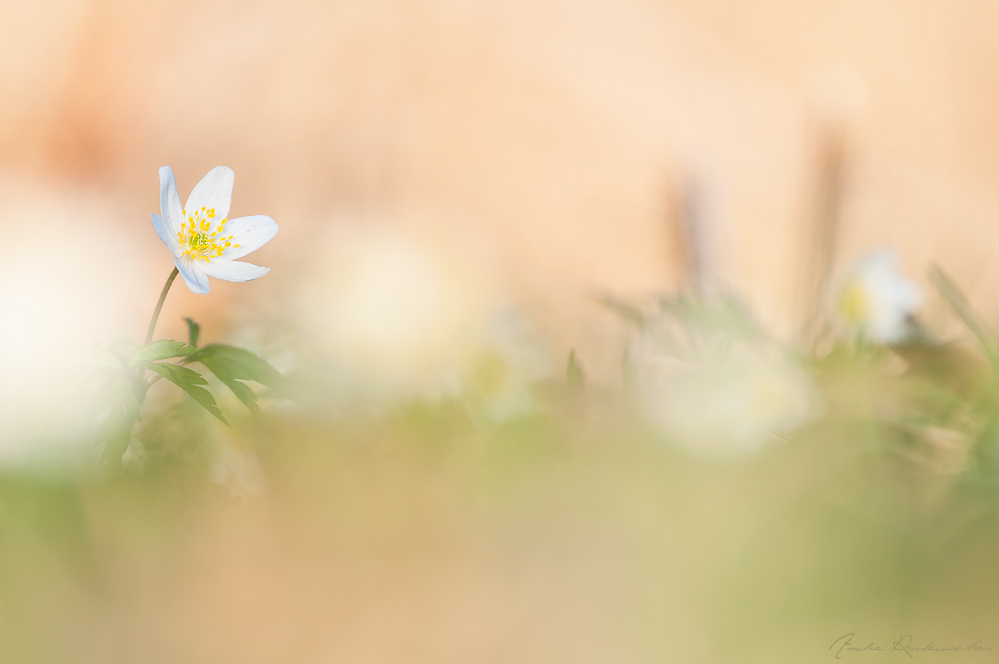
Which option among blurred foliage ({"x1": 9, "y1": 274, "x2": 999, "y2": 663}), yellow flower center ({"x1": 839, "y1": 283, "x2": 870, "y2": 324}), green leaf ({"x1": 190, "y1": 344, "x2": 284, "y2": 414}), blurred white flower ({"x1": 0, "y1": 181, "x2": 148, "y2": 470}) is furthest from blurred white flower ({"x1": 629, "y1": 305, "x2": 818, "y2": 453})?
blurred white flower ({"x1": 0, "y1": 181, "x2": 148, "y2": 470})

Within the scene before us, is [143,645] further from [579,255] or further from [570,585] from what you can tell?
[579,255]

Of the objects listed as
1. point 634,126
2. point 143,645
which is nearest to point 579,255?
point 634,126

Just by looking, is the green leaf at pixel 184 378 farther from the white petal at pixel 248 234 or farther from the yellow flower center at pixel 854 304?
the yellow flower center at pixel 854 304

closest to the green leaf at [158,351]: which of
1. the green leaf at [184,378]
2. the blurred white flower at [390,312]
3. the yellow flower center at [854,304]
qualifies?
the green leaf at [184,378]

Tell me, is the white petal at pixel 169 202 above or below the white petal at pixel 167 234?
above

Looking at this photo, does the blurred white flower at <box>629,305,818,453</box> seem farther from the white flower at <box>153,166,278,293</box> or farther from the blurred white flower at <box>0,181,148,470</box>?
the blurred white flower at <box>0,181,148,470</box>
